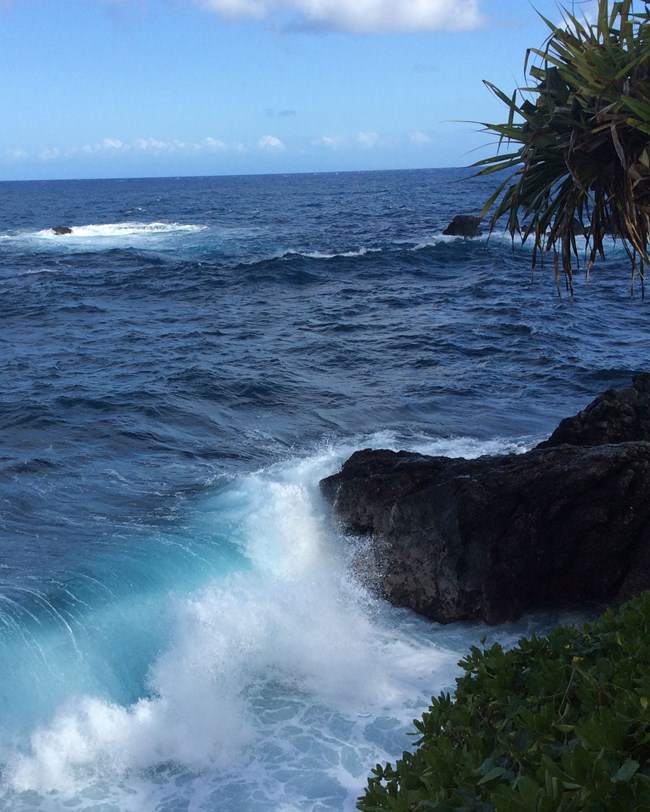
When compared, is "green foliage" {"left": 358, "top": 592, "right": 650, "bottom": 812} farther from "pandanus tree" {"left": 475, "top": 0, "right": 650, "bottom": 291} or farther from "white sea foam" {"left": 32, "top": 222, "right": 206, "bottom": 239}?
"white sea foam" {"left": 32, "top": 222, "right": 206, "bottom": 239}

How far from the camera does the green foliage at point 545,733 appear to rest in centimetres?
315

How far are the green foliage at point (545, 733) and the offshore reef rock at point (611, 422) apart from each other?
7.89 metres

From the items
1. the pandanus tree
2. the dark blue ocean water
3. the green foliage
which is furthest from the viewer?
the dark blue ocean water

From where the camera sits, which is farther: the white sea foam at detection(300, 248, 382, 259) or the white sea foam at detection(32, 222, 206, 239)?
the white sea foam at detection(32, 222, 206, 239)

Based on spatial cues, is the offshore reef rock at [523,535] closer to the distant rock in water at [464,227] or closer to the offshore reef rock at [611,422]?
the offshore reef rock at [611,422]

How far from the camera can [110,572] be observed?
12.1 metres

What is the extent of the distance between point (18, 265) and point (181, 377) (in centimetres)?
2630

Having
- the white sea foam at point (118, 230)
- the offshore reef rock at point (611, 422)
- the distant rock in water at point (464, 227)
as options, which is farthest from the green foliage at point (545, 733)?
the white sea foam at point (118, 230)

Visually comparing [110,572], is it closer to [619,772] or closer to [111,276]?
[619,772]

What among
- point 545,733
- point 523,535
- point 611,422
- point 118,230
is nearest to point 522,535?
point 523,535

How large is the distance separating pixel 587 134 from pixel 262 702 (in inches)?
271

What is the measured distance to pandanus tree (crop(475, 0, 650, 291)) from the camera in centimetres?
705

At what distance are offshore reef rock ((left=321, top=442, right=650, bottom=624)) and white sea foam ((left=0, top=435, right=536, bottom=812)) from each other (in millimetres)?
602

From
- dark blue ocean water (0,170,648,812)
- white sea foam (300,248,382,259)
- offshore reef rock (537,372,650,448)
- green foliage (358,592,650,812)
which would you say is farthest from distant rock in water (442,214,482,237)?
green foliage (358,592,650,812)
